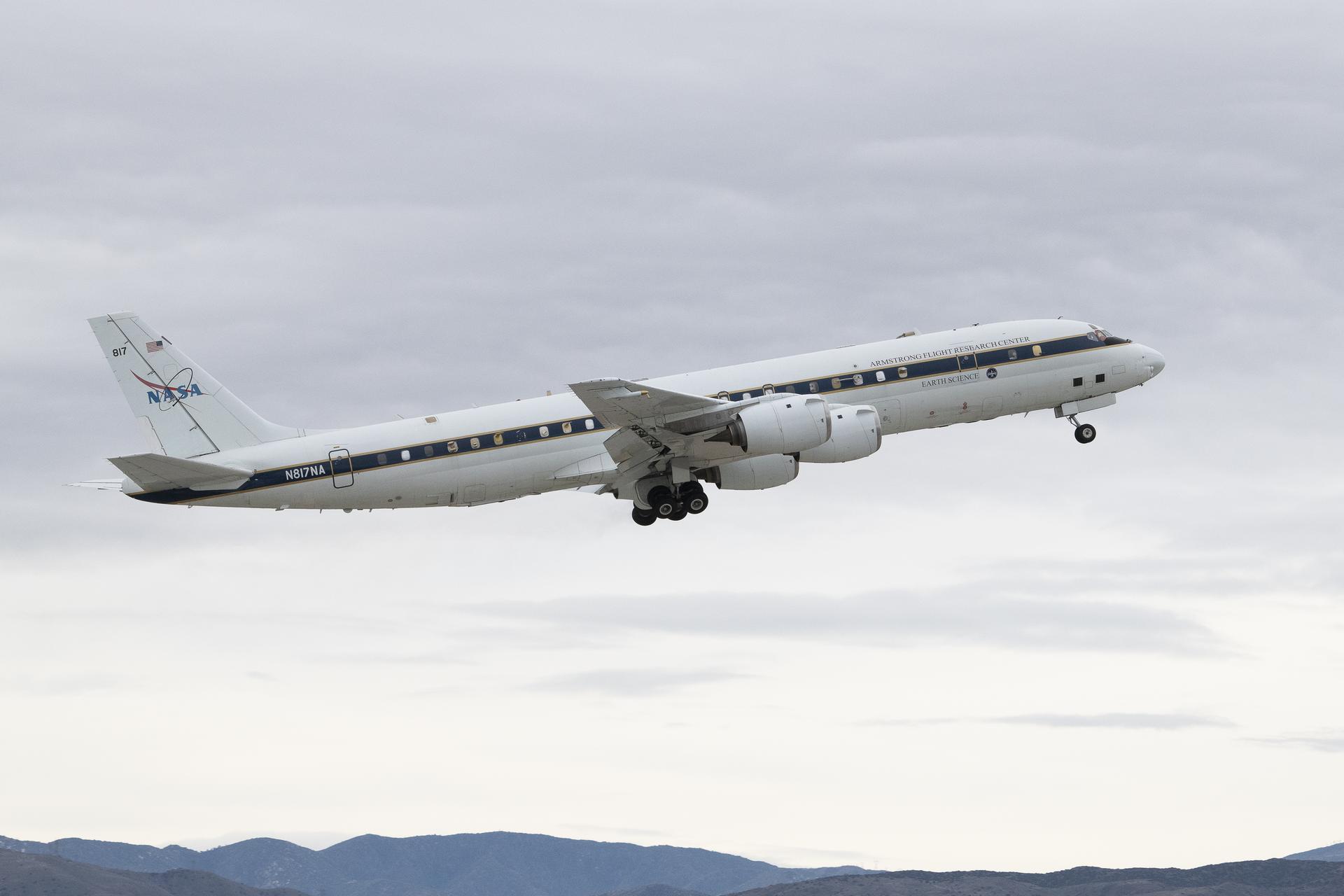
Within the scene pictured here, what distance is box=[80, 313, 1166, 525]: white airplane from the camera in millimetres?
65688

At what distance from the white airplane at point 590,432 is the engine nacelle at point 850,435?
0.08 m

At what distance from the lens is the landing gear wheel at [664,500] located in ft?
232

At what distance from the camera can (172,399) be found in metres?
70.4

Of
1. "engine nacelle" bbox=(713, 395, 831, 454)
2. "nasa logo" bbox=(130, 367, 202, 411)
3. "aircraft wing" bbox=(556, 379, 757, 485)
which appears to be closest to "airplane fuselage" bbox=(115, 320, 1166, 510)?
"aircraft wing" bbox=(556, 379, 757, 485)

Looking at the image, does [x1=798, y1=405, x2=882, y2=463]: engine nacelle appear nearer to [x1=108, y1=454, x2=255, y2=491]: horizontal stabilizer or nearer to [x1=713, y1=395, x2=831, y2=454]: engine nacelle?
[x1=713, y1=395, x2=831, y2=454]: engine nacelle

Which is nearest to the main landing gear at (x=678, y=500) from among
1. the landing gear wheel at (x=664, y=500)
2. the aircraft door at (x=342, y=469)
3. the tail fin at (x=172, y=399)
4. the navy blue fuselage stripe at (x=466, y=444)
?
the landing gear wheel at (x=664, y=500)

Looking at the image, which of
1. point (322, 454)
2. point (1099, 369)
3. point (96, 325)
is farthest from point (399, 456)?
point (1099, 369)

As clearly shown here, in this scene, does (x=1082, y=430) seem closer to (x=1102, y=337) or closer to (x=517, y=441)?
(x=1102, y=337)

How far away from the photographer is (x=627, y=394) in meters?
63.8

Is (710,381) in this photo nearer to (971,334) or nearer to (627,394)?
(627,394)

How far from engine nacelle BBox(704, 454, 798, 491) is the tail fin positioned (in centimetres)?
1806

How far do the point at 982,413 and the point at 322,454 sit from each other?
92.6 feet

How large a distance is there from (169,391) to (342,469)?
29.3 feet

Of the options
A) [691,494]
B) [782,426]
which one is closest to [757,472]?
[691,494]
